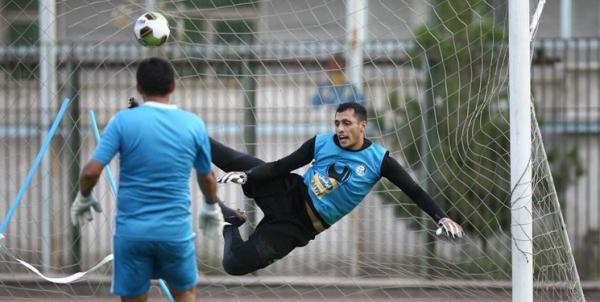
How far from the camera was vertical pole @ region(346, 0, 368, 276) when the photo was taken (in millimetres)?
9945

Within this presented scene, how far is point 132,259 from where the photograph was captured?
5332 millimetres

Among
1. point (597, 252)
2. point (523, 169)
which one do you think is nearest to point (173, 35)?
point (523, 169)

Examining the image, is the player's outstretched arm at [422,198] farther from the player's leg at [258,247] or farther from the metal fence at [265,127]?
the metal fence at [265,127]

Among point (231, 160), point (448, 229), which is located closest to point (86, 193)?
point (231, 160)

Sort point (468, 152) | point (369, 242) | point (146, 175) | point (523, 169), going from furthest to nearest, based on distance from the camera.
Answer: point (369, 242) → point (468, 152) → point (523, 169) → point (146, 175)

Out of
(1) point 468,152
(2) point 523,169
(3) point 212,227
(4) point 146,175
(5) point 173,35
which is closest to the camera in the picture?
(4) point 146,175

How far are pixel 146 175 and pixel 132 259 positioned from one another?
1.48ft

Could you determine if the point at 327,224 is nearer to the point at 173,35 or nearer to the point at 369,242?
the point at 173,35

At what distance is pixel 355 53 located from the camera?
34.1 feet

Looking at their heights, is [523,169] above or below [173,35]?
below

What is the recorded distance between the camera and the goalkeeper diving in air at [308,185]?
6.95 metres

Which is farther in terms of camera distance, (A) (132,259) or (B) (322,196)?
(B) (322,196)

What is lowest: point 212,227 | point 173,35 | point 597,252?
point 597,252

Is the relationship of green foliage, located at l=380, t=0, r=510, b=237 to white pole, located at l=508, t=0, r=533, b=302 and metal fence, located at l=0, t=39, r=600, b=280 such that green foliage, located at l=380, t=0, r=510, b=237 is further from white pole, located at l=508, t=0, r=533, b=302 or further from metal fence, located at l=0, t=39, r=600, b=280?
white pole, located at l=508, t=0, r=533, b=302
